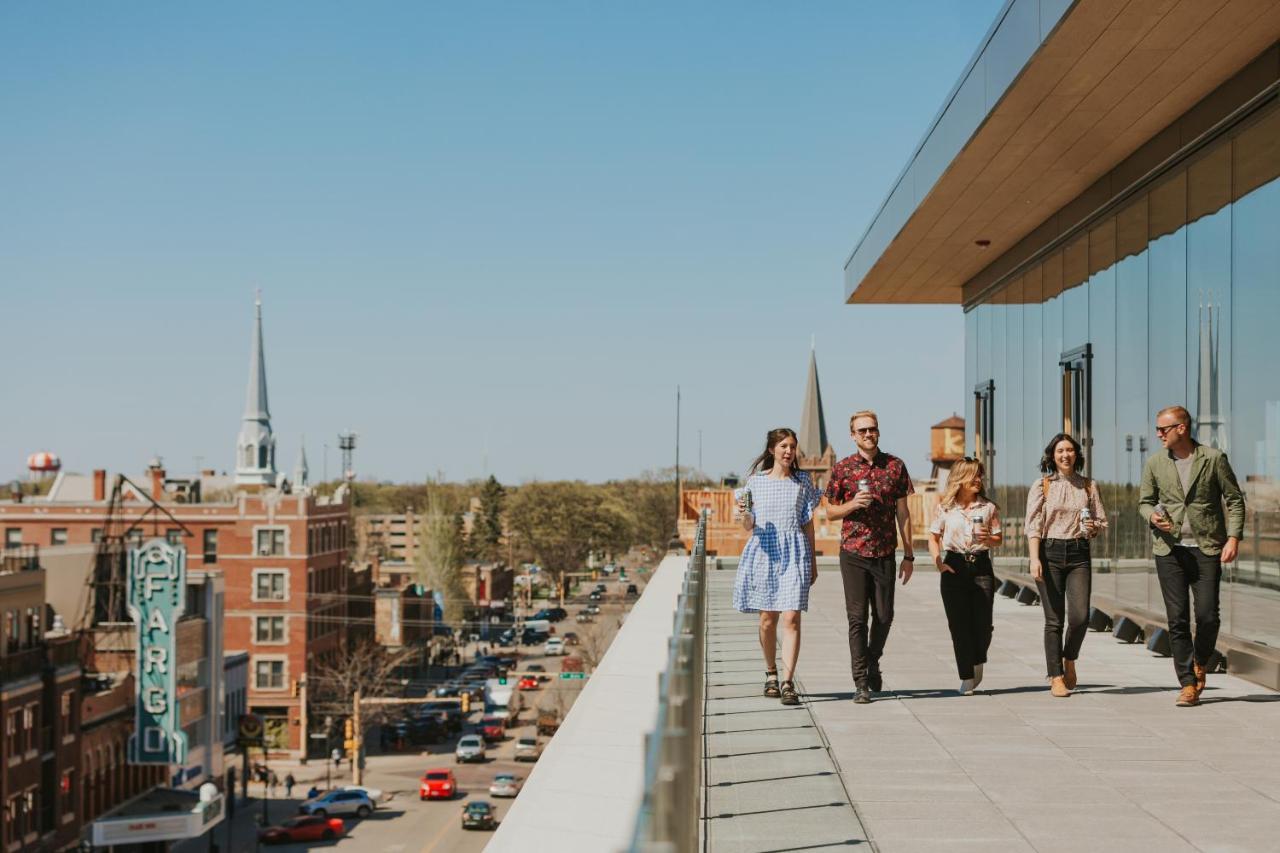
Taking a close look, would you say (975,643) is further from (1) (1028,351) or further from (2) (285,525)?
(2) (285,525)

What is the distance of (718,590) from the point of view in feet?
69.0

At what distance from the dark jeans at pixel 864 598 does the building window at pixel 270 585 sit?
82.4 m

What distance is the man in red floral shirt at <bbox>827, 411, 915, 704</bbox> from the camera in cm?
985

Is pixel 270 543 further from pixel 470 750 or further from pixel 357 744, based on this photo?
pixel 357 744

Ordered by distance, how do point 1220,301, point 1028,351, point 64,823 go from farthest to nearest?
point 64,823
point 1028,351
point 1220,301

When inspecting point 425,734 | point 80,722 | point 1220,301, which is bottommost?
point 425,734

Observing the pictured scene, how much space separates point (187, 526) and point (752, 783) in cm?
8986

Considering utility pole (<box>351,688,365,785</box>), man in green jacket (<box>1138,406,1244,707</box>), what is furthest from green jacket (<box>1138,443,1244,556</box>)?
utility pole (<box>351,688,365,785</box>)

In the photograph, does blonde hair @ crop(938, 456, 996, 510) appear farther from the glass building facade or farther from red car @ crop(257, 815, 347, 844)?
red car @ crop(257, 815, 347, 844)

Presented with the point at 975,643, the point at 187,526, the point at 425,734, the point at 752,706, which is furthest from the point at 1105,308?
the point at 187,526

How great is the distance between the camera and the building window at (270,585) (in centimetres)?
8856

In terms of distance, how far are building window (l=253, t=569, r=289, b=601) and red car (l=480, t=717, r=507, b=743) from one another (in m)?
14.9

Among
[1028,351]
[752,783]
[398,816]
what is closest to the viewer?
[752,783]

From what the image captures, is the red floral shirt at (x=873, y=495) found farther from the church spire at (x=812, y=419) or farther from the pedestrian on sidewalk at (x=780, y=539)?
the church spire at (x=812, y=419)
